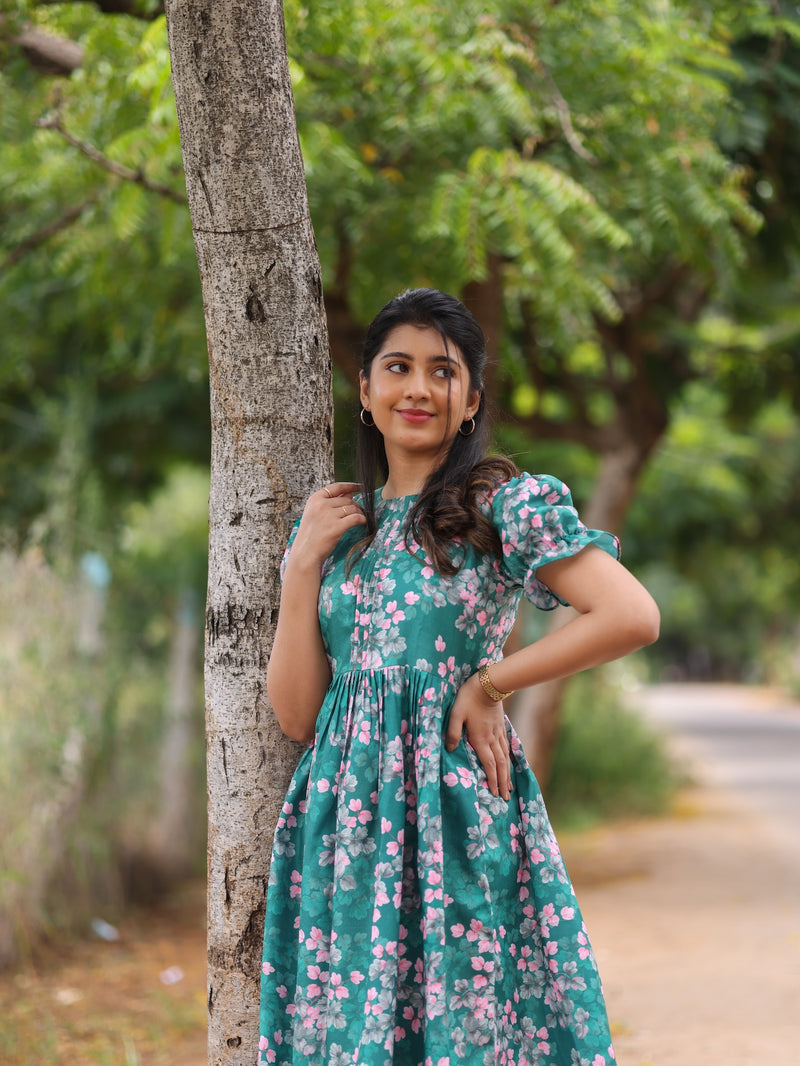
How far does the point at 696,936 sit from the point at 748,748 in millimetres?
11785

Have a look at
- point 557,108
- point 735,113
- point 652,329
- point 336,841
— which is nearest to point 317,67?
point 557,108

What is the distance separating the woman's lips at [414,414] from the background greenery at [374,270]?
15.2 inches

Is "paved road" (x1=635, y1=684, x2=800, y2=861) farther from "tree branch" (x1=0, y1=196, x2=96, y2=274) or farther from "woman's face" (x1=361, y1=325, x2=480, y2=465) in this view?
"woman's face" (x1=361, y1=325, x2=480, y2=465)

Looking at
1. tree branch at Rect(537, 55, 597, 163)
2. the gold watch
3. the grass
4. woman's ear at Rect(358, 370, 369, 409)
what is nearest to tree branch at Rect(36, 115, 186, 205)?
tree branch at Rect(537, 55, 597, 163)

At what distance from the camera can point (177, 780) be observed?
809 cm

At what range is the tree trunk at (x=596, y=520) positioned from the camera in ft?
25.6

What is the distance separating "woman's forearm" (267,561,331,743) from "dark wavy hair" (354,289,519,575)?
13 centimetres

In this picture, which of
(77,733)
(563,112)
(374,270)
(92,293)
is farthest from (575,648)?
(77,733)

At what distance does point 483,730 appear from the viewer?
6.76 ft

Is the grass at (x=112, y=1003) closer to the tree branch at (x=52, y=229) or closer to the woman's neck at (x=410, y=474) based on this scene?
the woman's neck at (x=410, y=474)

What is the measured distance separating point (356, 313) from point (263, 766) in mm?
4367

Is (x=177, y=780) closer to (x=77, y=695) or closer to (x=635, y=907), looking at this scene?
(x=77, y=695)

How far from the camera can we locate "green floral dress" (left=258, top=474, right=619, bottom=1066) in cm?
197

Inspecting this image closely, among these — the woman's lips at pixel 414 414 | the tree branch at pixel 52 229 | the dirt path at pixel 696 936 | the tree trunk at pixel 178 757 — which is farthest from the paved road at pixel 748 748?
the woman's lips at pixel 414 414
